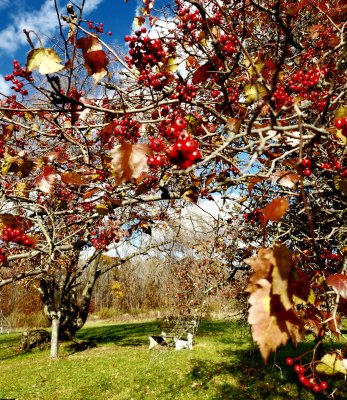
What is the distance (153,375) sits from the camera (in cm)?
848

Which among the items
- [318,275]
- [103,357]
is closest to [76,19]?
[318,275]

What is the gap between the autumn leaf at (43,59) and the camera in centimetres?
150

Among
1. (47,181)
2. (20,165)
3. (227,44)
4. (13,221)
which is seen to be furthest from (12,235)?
(227,44)

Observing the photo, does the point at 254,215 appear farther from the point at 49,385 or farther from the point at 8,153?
the point at 49,385

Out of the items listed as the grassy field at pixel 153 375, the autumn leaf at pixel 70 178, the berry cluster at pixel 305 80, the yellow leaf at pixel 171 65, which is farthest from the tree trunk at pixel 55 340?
the berry cluster at pixel 305 80

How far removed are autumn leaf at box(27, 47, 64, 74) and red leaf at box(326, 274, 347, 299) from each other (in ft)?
4.87

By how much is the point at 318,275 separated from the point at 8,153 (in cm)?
268

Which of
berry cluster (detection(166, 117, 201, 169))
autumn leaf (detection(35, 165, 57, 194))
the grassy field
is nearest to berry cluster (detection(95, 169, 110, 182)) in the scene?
autumn leaf (detection(35, 165, 57, 194))

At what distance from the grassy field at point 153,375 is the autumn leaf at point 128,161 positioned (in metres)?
4.01

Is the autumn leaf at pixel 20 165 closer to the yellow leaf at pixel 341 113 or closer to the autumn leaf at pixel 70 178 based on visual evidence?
the autumn leaf at pixel 70 178

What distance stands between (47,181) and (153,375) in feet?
25.7

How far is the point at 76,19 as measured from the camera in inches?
70.2

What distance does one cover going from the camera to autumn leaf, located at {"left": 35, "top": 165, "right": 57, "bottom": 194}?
2.16 m

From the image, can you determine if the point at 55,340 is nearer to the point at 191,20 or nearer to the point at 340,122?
the point at 191,20
